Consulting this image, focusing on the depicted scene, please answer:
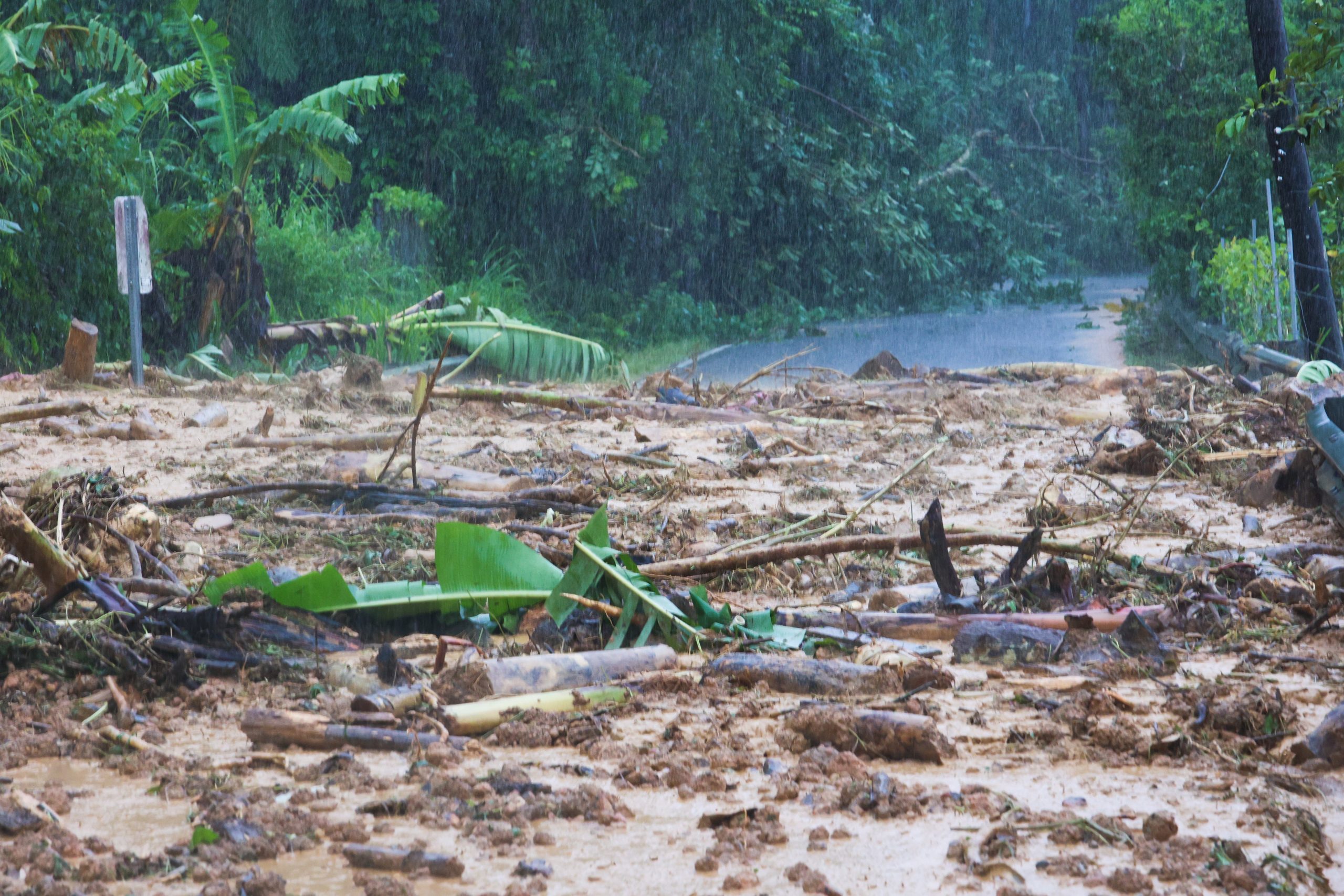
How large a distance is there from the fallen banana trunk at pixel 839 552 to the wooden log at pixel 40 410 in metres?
5.50

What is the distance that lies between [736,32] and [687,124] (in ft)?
6.34

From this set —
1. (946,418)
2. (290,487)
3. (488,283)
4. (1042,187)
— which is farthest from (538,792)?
(1042,187)

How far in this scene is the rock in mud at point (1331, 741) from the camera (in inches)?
108

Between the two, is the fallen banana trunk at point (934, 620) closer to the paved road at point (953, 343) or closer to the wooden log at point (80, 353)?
the wooden log at point (80, 353)

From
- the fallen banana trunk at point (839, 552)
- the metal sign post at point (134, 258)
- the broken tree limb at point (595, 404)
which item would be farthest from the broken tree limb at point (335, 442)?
the metal sign post at point (134, 258)

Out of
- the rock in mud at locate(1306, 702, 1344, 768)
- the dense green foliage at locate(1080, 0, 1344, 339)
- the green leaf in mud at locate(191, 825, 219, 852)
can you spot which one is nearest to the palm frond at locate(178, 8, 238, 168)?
the dense green foliage at locate(1080, 0, 1344, 339)

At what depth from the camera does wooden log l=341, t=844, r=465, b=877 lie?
2.31 m

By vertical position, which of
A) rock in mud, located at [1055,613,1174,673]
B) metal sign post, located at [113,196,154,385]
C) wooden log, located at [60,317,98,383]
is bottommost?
rock in mud, located at [1055,613,1174,673]

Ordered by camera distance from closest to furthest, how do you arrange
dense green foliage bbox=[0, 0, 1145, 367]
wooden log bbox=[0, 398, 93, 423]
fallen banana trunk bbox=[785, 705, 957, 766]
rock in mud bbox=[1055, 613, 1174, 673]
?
fallen banana trunk bbox=[785, 705, 957, 766], rock in mud bbox=[1055, 613, 1174, 673], wooden log bbox=[0, 398, 93, 423], dense green foliage bbox=[0, 0, 1145, 367]

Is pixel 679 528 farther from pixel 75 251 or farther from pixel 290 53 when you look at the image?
pixel 290 53

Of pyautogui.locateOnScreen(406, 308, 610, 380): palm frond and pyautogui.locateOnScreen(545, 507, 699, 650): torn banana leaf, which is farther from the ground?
pyautogui.locateOnScreen(406, 308, 610, 380): palm frond

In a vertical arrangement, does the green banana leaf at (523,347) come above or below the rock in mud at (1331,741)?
above

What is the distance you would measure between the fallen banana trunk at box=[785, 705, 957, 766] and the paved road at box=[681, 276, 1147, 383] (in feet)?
40.7

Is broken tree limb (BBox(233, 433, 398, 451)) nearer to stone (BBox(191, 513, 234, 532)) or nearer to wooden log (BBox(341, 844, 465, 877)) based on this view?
stone (BBox(191, 513, 234, 532))
